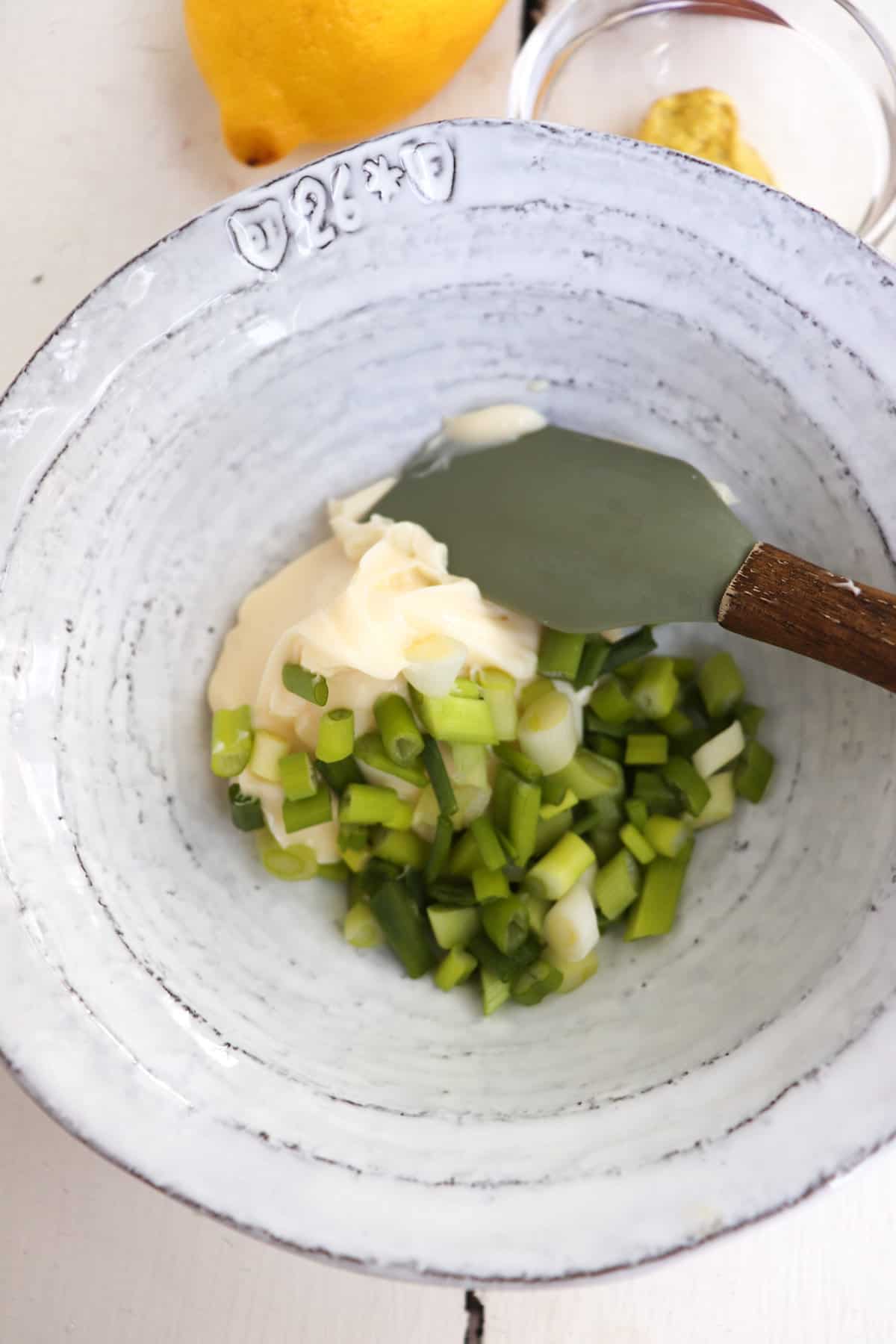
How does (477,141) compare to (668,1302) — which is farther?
(668,1302)

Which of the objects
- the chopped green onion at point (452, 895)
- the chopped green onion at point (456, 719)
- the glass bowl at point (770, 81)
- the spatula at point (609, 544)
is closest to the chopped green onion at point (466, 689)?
the chopped green onion at point (456, 719)

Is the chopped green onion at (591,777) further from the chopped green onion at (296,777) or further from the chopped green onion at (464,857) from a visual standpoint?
the chopped green onion at (296,777)

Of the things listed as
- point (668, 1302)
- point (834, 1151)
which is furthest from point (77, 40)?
point (668, 1302)

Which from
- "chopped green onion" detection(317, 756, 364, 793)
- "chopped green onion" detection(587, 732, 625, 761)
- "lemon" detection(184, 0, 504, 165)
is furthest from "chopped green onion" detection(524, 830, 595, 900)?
"lemon" detection(184, 0, 504, 165)

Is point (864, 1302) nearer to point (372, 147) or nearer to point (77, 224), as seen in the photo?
point (372, 147)

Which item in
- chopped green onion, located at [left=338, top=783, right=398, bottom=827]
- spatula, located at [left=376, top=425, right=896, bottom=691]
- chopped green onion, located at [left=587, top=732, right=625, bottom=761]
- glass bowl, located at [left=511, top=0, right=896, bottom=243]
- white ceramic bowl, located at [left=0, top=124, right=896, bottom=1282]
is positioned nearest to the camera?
white ceramic bowl, located at [left=0, top=124, right=896, bottom=1282]

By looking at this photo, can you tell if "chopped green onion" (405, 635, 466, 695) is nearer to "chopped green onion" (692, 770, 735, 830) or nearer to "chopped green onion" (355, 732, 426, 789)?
"chopped green onion" (355, 732, 426, 789)
